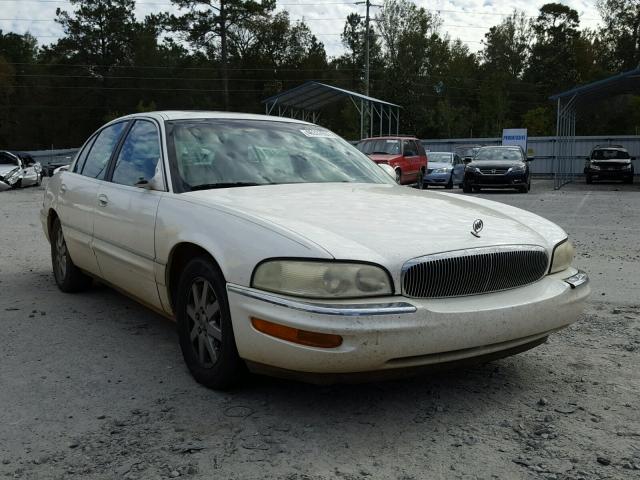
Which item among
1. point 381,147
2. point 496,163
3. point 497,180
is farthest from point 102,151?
point 496,163

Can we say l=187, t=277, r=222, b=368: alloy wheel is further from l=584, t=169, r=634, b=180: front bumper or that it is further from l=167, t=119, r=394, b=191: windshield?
l=584, t=169, r=634, b=180: front bumper

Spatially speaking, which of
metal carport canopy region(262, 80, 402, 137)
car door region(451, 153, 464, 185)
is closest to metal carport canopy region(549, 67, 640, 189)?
car door region(451, 153, 464, 185)

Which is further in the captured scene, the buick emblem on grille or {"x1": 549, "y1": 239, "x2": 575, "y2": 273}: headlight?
{"x1": 549, "y1": 239, "x2": 575, "y2": 273}: headlight

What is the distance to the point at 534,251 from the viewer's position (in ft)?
11.1

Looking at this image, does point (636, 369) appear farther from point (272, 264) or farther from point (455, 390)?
point (272, 264)

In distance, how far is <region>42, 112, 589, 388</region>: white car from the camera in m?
2.83

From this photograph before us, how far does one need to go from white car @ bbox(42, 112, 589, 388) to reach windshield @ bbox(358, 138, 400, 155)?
1584 cm

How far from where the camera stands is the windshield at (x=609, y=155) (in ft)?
87.4

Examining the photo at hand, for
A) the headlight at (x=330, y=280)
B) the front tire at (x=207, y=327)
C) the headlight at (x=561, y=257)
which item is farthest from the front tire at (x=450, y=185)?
the headlight at (x=330, y=280)

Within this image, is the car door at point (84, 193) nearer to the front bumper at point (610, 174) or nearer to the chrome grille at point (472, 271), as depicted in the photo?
the chrome grille at point (472, 271)

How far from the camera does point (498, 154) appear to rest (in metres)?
21.0

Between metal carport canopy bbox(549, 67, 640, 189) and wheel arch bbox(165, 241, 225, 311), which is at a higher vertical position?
metal carport canopy bbox(549, 67, 640, 189)

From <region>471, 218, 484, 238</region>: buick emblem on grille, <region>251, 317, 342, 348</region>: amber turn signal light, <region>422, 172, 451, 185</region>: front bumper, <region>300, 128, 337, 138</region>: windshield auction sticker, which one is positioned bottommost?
<region>422, 172, 451, 185</region>: front bumper

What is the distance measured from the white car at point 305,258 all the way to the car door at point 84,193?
0.71 ft
